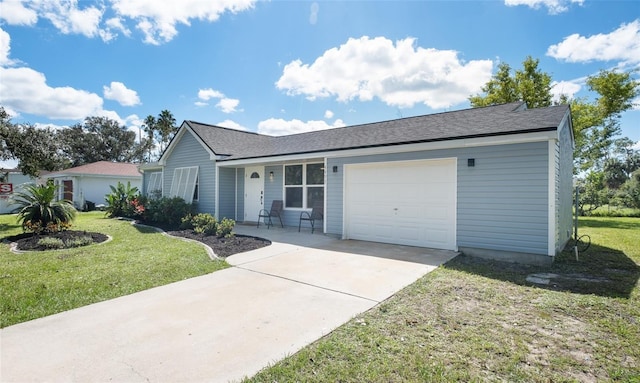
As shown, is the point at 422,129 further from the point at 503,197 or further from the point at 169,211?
the point at 169,211

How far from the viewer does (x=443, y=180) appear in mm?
7387

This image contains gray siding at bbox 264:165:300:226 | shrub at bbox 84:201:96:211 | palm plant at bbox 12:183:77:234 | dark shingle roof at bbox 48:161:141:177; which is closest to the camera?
palm plant at bbox 12:183:77:234

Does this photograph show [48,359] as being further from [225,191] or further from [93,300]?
[225,191]

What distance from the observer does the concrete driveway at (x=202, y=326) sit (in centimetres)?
266

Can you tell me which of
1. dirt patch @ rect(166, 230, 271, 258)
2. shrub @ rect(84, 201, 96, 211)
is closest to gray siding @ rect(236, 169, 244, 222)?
dirt patch @ rect(166, 230, 271, 258)

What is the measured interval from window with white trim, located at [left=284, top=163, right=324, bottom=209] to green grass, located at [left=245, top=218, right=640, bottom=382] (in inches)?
241

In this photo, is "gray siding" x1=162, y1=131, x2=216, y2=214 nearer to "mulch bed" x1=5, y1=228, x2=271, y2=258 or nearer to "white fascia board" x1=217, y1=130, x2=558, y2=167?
"white fascia board" x1=217, y1=130, x2=558, y2=167

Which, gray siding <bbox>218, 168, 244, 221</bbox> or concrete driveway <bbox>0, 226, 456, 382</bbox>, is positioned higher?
gray siding <bbox>218, 168, 244, 221</bbox>

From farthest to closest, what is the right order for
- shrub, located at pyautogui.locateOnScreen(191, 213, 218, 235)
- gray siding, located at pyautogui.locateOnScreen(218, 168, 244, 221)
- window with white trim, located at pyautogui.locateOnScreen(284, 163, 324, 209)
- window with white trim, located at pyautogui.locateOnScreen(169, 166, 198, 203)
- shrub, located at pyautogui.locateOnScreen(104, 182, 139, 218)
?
1. shrub, located at pyautogui.locateOnScreen(104, 182, 139, 218)
2. window with white trim, located at pyautogui.locateOnScreen(169, 166, 198, 203)
3. gray siding, located at pyautogui.locateOnScreen(218, 168, 244, 221)
4. window with white trim, located at pyautogui.locateOnScreen(284, 163, 324, 209)
5. shrub, located at pyautogui.locateOnScreen(191, 213, 218, 235)

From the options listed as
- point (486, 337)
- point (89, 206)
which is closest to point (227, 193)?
point (486, 337)

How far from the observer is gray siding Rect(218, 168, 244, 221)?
12943 mm

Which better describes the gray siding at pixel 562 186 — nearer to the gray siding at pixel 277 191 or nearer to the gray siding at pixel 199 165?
the gray siding at pixel 277 191

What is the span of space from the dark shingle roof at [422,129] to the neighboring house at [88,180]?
13.1m

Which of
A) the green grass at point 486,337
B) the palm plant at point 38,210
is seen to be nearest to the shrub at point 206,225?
the palm plant at point 38,210
